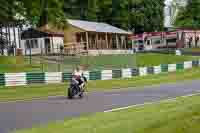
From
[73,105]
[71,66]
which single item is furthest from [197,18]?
[73,105]

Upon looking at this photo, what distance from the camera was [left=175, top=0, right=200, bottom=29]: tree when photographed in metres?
90.9

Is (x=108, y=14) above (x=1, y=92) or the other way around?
above

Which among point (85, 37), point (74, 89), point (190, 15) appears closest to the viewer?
point (74, 89)

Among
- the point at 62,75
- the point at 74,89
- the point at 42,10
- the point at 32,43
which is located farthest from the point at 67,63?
the point at 74,89

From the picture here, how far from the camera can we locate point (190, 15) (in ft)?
312

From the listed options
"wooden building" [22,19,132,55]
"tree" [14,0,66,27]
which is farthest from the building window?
"tree" [14,0,66,27]

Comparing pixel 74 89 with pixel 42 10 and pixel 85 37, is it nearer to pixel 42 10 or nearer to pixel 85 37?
pixel 42 10

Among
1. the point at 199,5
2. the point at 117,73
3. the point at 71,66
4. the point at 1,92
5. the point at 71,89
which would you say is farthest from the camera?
the point at 199,5

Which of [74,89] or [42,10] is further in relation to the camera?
[42,10]

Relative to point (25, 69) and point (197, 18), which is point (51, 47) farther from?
point (197, 18)

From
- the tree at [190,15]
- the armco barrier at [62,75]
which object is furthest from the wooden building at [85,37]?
the tree at [190,15]

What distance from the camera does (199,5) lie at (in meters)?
89.3

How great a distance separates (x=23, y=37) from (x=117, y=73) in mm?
27199

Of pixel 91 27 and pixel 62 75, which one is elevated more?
pixel 91 27
